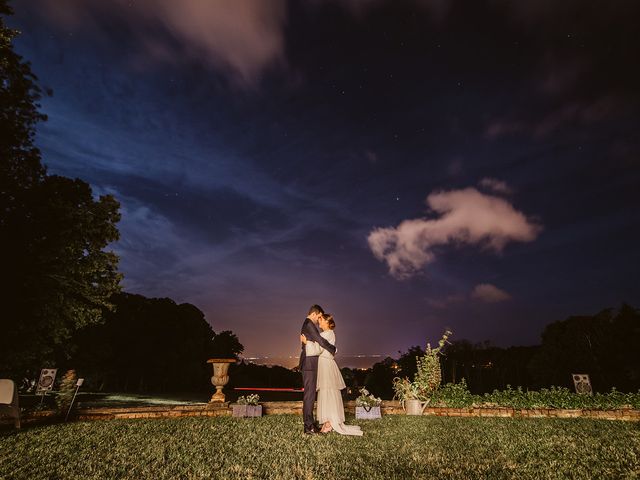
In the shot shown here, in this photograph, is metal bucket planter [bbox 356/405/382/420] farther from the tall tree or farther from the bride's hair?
the tall tree

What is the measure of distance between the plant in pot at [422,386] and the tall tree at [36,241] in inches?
497

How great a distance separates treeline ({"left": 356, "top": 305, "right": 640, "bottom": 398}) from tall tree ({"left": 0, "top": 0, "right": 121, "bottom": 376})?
87.1 ft

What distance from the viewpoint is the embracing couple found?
745cm

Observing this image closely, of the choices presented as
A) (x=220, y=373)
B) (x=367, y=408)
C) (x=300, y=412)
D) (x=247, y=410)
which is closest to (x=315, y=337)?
(x=367, y=408)

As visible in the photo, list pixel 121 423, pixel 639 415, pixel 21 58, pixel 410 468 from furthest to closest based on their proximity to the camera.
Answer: pixel 21 58, pixel 639 415, pixel 121 423, pixel 410 468

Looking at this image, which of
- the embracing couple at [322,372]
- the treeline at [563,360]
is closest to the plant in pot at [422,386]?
the embracing couple at [322,372]

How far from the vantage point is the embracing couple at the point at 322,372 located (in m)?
7.45

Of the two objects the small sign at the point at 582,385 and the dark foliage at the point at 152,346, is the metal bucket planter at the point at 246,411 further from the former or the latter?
the dark foliage at the point at 152,346

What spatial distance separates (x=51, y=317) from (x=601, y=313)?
56620mm

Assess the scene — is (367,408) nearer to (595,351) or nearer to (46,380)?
(46,380)

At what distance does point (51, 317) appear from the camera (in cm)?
1434

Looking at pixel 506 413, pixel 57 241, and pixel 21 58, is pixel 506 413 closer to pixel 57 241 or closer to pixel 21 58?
pixel 57 241

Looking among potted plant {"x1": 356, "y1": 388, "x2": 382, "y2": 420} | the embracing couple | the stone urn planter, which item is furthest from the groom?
the stone urn planter

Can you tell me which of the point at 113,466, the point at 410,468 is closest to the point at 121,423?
the point at 113,466
